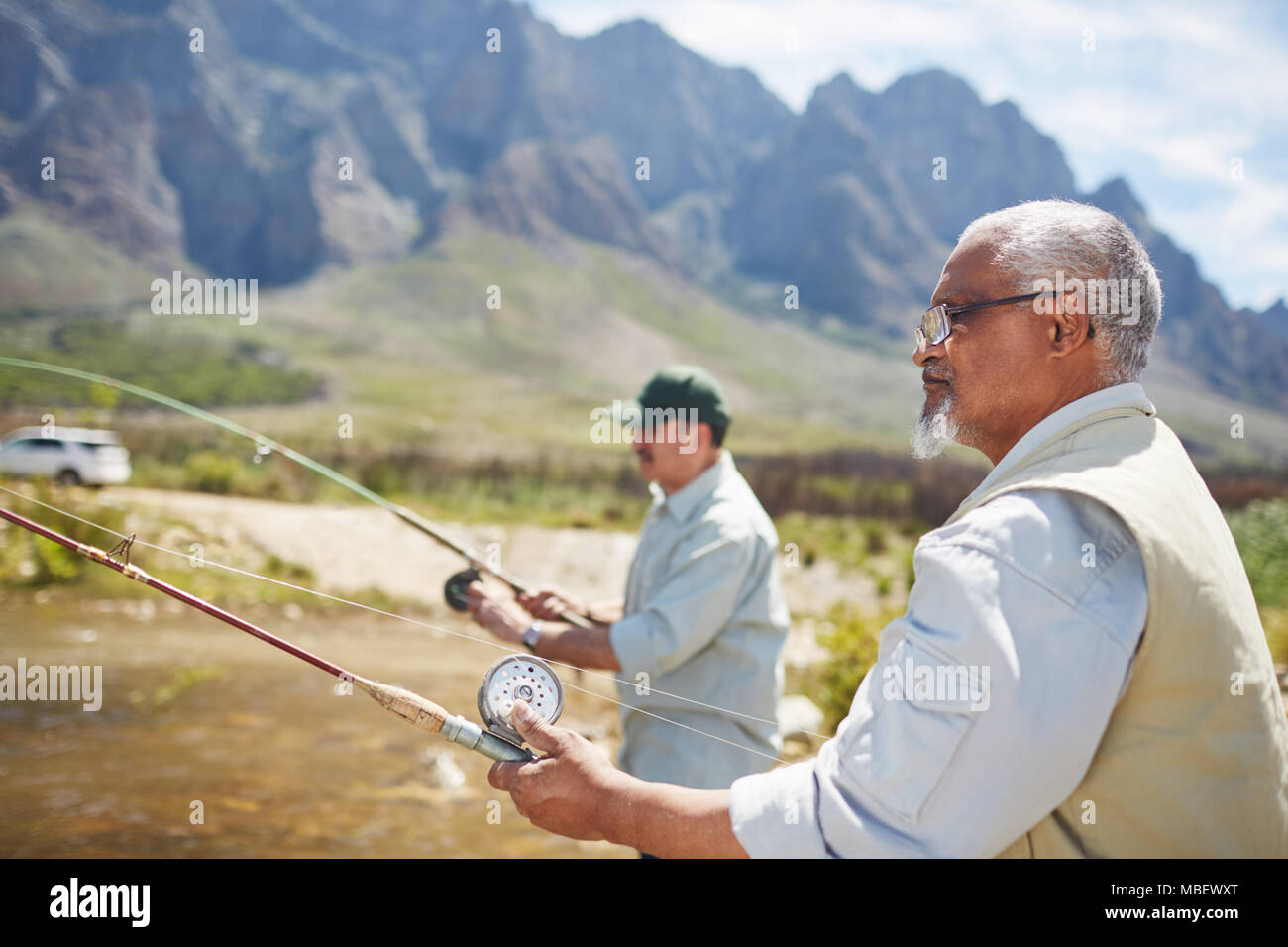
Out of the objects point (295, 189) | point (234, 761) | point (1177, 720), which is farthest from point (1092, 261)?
point (295, 189)

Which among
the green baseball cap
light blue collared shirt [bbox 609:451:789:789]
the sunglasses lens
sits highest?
the green baseball cap

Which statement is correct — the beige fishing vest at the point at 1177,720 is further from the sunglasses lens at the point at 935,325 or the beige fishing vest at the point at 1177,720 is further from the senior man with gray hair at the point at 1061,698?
the sunglasses lens at the point at 935,325

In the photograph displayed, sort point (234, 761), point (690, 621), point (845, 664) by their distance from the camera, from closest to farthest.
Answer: point (690, 621)
point (845, 664)
point (234, 761)

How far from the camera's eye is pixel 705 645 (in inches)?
127

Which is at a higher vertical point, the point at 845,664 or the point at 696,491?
the point at 696,491

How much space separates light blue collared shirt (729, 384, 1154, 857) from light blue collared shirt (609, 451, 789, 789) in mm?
1597

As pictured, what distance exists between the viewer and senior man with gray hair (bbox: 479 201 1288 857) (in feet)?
4.61

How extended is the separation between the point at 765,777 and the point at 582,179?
625ft

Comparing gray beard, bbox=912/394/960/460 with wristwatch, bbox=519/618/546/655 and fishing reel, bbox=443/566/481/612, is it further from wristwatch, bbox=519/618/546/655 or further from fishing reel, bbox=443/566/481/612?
fishing reel, bbox=443/566/481/612

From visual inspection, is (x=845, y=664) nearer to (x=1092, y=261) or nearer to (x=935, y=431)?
(x=935, y=431)

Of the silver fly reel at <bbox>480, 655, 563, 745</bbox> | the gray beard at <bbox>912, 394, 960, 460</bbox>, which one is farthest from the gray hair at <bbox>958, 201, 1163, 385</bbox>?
the silver fly reel at <bbox>480, 655, 563, 745</bbox>

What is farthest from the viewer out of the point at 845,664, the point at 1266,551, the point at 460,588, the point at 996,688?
the point at 1266,551

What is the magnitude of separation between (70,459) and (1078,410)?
24866 mm

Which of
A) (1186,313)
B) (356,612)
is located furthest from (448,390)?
(1186,313)
